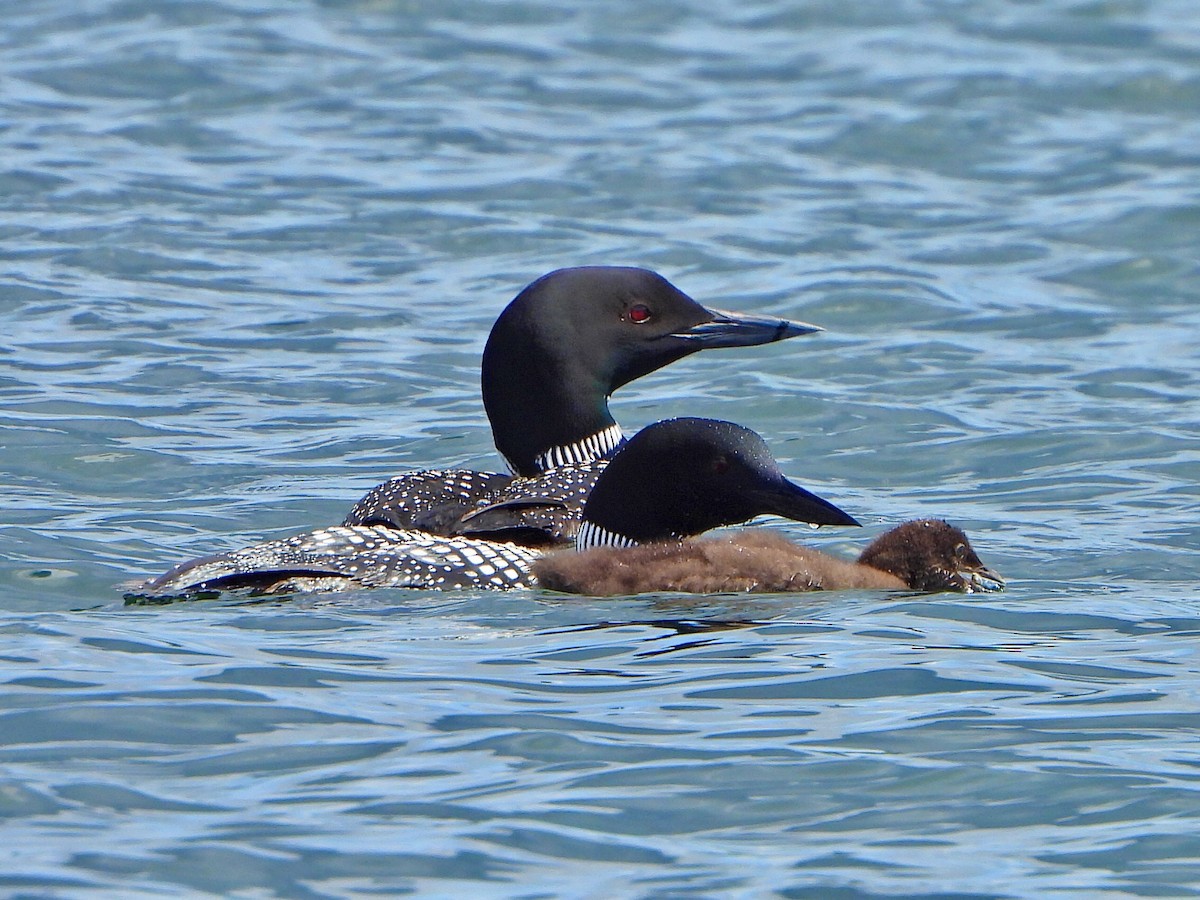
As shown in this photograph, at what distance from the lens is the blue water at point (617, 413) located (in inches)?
160

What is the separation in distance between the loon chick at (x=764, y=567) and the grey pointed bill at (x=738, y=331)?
4.15ft

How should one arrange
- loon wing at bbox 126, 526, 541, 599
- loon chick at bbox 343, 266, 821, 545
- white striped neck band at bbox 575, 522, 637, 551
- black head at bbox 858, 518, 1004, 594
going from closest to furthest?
loon wing at bbox 126, 526, 541, 599
black head at bbox 858, 518, 1004, 594
white striped neck band at bbox 575, 522, 637, 551
loon chick at bbox 343, 266, 821, 545

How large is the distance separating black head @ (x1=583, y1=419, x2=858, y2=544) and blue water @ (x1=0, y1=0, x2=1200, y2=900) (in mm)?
386

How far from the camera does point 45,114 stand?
13.7m

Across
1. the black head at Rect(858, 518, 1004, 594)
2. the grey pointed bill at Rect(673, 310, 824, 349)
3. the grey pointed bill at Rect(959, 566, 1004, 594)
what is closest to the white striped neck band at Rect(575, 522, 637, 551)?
the black head at Rect(858, 518, 1004, 594)

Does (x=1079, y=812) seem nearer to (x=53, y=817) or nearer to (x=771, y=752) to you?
(x=771, y=752)

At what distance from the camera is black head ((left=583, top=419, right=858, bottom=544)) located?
19.6 feet

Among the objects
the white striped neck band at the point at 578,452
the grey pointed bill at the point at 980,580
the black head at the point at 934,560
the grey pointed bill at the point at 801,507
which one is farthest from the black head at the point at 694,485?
the white striped neck band at the point at 578,452

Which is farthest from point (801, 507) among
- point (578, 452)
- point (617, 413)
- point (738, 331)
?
point (617, 413)

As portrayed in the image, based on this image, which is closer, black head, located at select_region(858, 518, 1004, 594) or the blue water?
the blue water

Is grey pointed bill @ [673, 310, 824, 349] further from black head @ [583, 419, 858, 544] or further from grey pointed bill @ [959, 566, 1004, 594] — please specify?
grey pointed bill @ [959, 566, 1004, 594]

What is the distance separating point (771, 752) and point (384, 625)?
134 centimetres

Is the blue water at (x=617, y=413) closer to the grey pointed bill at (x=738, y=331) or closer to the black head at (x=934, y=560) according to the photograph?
the black head at (x=934, y=560)

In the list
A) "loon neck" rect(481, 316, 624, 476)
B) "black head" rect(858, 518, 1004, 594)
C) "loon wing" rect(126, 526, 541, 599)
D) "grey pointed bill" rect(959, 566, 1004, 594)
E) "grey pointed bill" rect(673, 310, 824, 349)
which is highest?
"grey pointed bill" rect(673, 310, 824, 349)
